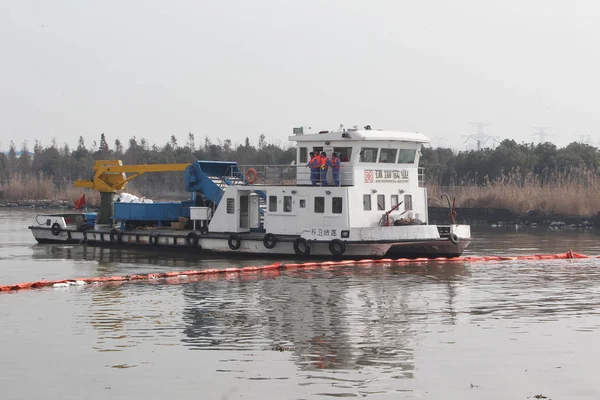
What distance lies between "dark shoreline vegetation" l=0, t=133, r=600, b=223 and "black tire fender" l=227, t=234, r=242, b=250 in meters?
23.6

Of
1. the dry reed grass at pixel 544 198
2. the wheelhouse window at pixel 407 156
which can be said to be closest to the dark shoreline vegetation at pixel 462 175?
the dry reed grass at pixel 544 198

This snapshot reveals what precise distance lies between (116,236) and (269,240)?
7.26 metres

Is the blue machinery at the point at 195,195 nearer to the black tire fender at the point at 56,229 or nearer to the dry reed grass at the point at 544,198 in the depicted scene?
the black tire fender at the point at 56,229

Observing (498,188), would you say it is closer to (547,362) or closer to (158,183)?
(158,183)

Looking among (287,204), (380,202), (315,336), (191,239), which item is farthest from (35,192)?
(315,336)

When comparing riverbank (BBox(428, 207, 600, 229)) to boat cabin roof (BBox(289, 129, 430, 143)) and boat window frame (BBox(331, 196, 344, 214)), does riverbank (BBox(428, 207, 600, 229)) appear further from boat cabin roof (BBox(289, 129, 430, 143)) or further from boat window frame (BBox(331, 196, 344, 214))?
boat window frame (BBox(331, 196, 344, 214))

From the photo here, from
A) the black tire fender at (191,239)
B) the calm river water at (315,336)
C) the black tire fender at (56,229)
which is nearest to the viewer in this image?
the calm river water at (315,336)

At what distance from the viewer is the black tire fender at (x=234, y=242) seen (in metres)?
27.5

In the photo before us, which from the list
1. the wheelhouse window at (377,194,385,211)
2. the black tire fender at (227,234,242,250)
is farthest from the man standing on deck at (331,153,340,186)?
the black tire fender at (227,234,242,250)

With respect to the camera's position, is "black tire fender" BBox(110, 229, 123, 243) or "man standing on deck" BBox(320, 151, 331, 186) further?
"black tire fender" BBox(110, 229, 123, 243)

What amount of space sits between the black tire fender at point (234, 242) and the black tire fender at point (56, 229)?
9257mm

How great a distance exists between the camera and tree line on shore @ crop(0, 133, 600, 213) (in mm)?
50500

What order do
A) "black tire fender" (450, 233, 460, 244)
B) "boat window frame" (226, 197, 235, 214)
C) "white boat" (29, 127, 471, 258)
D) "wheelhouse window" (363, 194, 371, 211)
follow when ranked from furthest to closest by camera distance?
1. "boat window frame" (226, 197, 235, 214)
2. "wheelhouse window" (363, 194, 371, 211)
3. "black tire fender" (450, 233, 460, 244)
4. "white boat" (29, 127, 471, 258)

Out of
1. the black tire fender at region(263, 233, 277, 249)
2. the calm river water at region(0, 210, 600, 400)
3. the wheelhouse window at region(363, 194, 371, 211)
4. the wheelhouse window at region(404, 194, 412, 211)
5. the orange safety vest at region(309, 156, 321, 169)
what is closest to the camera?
the calm river water at region(0, 210, 600, 400)
